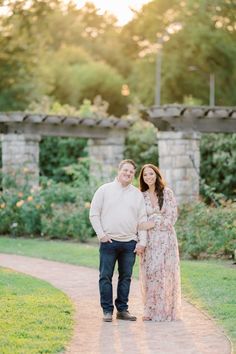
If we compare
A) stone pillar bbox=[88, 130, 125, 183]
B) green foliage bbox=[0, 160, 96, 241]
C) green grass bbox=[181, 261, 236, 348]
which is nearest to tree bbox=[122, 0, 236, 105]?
stone pillar bbox=[88, 130, 125, 183]

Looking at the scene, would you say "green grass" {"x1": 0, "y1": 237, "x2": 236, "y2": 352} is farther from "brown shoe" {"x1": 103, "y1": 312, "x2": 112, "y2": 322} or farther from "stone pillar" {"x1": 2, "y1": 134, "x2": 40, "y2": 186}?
"stone pillar" {"x1": 2, "y1": 134, "x2": 40, "y2": 186}

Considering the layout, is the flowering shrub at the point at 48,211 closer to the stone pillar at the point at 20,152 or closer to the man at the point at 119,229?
the stone pillar at the point at 20,152

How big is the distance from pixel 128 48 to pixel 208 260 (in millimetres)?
50745

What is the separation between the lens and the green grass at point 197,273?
1034 cm

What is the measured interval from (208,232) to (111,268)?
6.15m

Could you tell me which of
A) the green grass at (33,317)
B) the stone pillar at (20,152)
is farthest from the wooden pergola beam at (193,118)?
the green grass at (33,317)

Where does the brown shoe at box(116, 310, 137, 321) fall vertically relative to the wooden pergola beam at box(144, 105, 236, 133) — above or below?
below

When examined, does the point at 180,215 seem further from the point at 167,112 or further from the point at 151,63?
the point at 151,63

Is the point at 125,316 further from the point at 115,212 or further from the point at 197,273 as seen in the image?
the point at 197,273

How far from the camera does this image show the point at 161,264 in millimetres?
10023

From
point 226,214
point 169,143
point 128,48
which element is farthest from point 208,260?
point 128,48

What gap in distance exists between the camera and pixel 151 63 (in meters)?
56.4

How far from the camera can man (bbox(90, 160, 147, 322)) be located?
32.1 ft

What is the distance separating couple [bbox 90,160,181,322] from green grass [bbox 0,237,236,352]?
673mm
